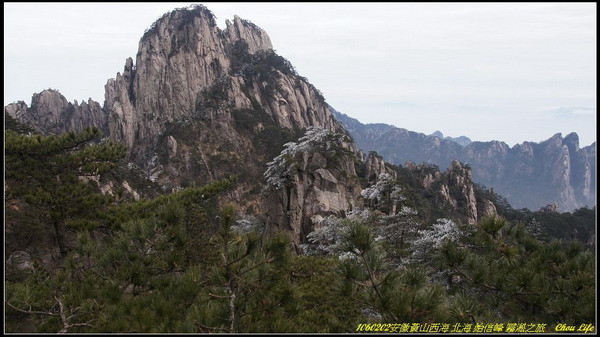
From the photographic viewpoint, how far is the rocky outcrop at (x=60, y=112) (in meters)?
66.9

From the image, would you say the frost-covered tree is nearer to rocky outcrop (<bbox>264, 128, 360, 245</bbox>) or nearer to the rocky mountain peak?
rocky outcrop (<bbox>264, 128, 360, 245</bbox>)

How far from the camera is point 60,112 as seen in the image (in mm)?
70500

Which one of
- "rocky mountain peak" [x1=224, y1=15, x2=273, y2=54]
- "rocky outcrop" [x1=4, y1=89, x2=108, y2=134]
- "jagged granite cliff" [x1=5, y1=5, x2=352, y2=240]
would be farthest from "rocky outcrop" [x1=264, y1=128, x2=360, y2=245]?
"rocky mountain peak" [x1=224, y1=15, x2=273, y2=54]

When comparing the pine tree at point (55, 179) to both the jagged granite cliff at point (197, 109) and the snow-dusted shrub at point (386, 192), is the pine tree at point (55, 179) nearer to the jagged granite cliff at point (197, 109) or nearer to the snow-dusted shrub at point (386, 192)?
the snow-dusted shrub at point (386, 192)

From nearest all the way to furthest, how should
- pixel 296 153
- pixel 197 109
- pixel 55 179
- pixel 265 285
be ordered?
pixel 265 285 < pixel 55 179 < pixel 296 153 < pixel 197 109

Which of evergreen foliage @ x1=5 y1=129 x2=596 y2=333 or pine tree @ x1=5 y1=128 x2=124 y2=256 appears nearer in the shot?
evergreen foliage @ x1=5 y1=129 x2=596 y2=333

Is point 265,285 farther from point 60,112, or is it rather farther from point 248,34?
point 248,34

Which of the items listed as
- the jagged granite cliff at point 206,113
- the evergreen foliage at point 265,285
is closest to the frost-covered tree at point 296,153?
the jagged granite cliff at point 206,113

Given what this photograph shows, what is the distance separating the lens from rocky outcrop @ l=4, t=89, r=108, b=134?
6694 cm

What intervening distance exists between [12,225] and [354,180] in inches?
763

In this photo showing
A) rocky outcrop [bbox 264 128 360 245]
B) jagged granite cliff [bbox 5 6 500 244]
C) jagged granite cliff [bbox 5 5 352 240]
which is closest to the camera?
rocky outcrop [bbox 264 128 360 245]

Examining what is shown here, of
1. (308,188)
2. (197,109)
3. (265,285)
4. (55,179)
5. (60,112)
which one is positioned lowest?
(308,188)

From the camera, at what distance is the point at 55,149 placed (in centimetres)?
1120

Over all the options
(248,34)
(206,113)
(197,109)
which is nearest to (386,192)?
(206,113)
